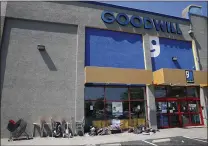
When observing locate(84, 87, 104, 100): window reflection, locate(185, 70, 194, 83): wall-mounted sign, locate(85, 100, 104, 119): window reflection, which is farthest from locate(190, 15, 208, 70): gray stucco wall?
locate(85, 100, 104, 119): window reflection

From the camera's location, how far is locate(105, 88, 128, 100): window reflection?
1513 cm

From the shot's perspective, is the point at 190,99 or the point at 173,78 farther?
the point at 190,99

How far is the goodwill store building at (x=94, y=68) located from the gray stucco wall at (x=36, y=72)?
0.06 m

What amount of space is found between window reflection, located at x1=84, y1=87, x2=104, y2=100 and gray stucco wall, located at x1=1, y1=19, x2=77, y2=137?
1057 mm

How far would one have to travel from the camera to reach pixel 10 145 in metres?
10.4

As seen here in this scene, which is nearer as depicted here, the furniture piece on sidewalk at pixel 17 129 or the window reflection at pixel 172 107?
the furniture piece on sidewalk at pixel 17 129

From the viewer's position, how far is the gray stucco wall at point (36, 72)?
512 inches

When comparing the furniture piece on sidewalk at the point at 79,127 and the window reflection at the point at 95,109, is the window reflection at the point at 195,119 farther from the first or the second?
the furniture piece on sidewalk at the point at 79,127

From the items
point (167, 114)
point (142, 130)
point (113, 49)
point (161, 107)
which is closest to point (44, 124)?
point (142, 130)

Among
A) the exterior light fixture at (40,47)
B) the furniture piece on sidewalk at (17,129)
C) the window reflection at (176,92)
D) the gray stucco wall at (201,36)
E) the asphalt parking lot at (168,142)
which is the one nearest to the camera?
the asphalt parking lot at (168,142)

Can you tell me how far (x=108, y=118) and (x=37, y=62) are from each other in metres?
6.47

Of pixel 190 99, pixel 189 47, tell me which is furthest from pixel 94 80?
pixel 189 47

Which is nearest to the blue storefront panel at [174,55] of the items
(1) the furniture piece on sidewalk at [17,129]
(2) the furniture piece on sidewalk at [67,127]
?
(2) the furniture piece on sidewalk at [67,127]

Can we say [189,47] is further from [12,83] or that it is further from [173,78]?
[12,83]
